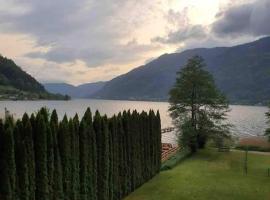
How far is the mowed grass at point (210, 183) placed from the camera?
104ft

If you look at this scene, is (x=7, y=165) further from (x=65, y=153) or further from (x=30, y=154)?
(x=65, y=153)

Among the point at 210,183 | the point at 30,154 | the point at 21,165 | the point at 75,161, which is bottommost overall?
the point at 210,183

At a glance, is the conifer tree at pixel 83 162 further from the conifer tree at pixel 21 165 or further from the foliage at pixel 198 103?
the foliage at pixel 198 103

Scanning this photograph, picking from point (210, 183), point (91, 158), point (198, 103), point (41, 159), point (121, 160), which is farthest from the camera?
point (198, 103)

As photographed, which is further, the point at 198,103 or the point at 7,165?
the point at 198,103

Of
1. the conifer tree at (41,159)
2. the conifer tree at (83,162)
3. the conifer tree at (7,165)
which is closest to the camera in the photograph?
the conifer tree at (7,165)

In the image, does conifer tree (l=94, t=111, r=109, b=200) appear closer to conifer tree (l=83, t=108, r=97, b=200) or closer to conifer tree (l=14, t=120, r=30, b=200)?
conifer tree (l=83, t=108, r=97, b=200)

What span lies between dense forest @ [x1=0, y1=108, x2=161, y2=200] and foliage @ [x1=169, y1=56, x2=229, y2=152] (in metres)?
26.0

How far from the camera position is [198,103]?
6222 centimetres

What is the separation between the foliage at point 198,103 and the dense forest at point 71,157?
85.4ft

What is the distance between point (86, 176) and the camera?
25594 millimetres

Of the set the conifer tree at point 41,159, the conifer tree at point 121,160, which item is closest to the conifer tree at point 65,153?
the conifer tree at point 41,159

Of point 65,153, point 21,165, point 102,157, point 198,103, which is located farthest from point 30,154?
point 198,103

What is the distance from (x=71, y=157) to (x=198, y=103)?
134 ft
